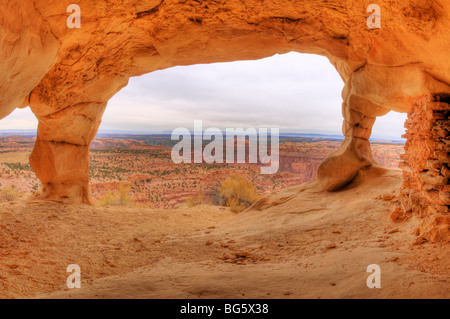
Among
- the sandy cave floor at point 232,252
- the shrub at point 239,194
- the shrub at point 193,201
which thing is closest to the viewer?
the sandy cave floor at point 232,252

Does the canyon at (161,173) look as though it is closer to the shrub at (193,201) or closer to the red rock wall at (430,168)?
the shrub at (193,201)

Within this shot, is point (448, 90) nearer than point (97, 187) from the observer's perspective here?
Yes

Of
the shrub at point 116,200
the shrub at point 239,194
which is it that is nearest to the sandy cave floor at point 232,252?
the shrub at point 239,194

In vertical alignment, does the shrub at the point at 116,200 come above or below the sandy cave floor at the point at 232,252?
above

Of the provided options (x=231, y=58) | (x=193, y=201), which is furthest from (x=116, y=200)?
(x=231, y=58)

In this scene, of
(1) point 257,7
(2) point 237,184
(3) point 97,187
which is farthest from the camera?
(3) point 97,187

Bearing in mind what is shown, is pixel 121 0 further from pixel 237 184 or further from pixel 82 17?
pixel 237 184
